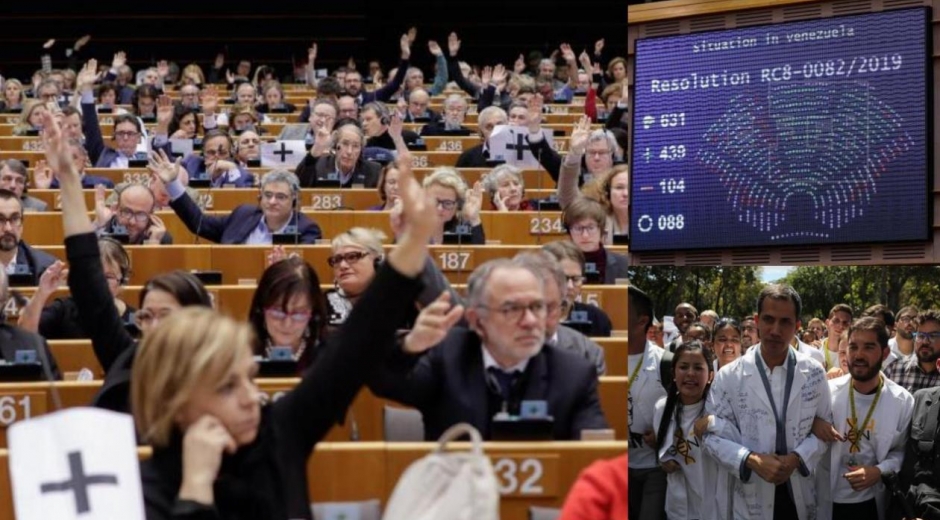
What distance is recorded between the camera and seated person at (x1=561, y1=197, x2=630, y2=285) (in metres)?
4.80

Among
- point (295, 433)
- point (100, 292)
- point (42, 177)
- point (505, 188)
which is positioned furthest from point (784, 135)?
point (295, 433)

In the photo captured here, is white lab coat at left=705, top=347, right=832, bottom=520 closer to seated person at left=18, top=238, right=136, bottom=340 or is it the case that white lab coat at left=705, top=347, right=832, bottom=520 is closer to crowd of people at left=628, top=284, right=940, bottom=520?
crowd of people at left=628, top=284, right=940, bottom=520

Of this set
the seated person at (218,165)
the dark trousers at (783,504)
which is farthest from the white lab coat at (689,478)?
the seated person at (218,165)

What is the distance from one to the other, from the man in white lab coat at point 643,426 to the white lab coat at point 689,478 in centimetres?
3

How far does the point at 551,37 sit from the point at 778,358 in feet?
37.9

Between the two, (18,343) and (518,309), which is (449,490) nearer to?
(518,309)

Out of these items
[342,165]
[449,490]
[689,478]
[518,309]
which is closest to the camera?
[449,490]

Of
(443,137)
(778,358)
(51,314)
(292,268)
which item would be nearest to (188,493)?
(292,268)

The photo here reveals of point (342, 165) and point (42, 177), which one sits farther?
point (42, 177)

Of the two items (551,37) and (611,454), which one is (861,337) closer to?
(611,454)

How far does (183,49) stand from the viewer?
15.1 meters

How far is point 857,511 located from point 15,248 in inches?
110

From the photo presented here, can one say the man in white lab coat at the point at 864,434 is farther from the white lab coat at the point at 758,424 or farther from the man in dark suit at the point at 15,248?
the man in dark suit at the point at 15,248

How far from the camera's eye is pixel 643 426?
12.0 feet
